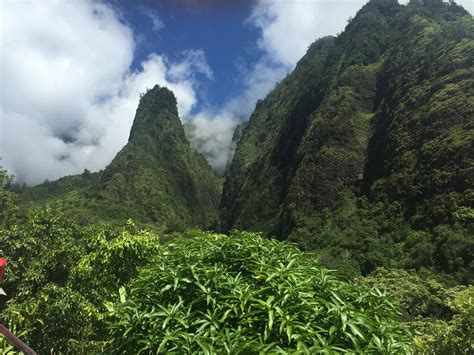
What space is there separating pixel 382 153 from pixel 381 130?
9521 millimetres

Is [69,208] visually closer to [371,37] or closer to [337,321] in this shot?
[371,37]

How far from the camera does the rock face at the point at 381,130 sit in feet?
265

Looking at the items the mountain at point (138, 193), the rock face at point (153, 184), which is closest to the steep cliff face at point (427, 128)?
the mountain at point (138, 193)

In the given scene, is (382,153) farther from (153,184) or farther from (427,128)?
(153,184)

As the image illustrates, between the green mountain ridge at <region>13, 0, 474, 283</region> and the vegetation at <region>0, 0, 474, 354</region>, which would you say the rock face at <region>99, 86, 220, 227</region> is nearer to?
the green mountain ridge at <region>13, 0, 474, 283</region>

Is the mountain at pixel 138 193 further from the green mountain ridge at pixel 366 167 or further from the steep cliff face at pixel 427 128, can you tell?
the steep cliff face at pixel 427 128

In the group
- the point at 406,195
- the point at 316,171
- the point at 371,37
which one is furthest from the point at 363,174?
the point at 371,37

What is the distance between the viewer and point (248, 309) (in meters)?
5.02

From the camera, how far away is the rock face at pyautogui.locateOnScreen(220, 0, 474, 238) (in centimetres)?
8081

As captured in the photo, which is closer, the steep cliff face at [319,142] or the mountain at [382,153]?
the mountain at [382,153]

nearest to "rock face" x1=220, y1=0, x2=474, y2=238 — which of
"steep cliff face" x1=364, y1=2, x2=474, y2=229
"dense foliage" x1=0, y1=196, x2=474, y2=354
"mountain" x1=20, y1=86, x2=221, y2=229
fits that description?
"steep cliff face" x1=364, y1=2, x2=474, y2=229

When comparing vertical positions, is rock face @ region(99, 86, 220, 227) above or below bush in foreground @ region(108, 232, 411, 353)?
above

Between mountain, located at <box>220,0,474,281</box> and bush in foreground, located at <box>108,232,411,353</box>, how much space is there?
203 ft

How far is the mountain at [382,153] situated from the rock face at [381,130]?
0.95ft
